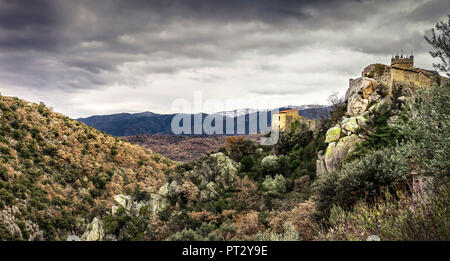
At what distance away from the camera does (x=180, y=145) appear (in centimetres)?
9188

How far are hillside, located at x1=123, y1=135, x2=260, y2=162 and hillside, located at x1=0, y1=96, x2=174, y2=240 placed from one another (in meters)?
21.9

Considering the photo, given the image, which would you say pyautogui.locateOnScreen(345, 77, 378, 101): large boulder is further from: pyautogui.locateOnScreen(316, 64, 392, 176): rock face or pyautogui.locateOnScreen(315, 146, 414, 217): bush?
pyautogui.locateOnScreen(315, 146, 414, 217): bush

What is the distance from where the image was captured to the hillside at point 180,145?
7896 centimetres

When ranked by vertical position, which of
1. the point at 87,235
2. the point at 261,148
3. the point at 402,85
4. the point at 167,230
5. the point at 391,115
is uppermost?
the point at 402,85

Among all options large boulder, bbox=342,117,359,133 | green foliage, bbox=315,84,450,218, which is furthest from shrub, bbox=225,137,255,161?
green foliage, bbox=315,84,450,218

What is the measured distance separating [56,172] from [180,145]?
53.9m

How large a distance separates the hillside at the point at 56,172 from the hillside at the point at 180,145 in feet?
71.7

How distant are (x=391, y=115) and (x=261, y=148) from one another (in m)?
15.0

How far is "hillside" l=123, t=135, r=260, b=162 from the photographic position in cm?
7896

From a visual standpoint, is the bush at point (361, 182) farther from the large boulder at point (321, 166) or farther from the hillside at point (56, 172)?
the hillside at point (56, 172)

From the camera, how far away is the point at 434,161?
6164mm

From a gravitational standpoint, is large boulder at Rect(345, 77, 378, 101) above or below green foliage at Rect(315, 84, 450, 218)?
above
